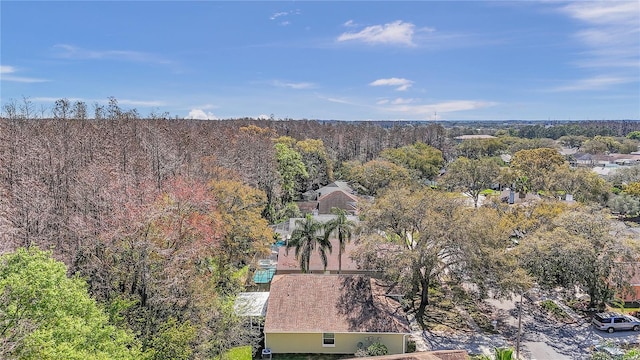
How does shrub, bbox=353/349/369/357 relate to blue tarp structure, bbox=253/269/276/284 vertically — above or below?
below

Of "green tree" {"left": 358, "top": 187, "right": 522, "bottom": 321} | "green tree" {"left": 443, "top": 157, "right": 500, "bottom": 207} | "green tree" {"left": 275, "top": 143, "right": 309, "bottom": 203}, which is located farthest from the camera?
"green tree" {"left": 443, "top": 157, "right": 500, "bottom": 207}

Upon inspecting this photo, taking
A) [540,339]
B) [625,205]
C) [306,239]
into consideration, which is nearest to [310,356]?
[306,239]

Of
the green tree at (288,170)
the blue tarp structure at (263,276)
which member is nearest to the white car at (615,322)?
the blue tarp structure at (263,276)

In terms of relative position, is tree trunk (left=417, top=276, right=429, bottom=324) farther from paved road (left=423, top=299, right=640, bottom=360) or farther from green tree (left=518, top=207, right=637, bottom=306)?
green tree (left=518, top=207, right=637, bottom=306)

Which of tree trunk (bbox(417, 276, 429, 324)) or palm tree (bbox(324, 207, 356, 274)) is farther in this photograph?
palm tree (bbox(324, 207, 356, 274))

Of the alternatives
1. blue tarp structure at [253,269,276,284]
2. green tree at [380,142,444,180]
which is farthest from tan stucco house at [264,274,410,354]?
green tree at [380,142,444,180]

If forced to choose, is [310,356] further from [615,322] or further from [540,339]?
[615,322]

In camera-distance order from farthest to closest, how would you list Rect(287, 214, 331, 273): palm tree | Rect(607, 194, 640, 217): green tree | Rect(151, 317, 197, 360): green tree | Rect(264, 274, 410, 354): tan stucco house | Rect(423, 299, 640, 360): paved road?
Rect(607, 194, 640, 217): green tree, Rect(287, 214, 331, 273): palm tree, Rect(423, 299, 640, 360): paved road, Rect(264, 274, 410, 354): tan stucco house, Rect(151, 317, 197, 360): green tree

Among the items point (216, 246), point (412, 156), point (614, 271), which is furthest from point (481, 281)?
point (412, 156)
